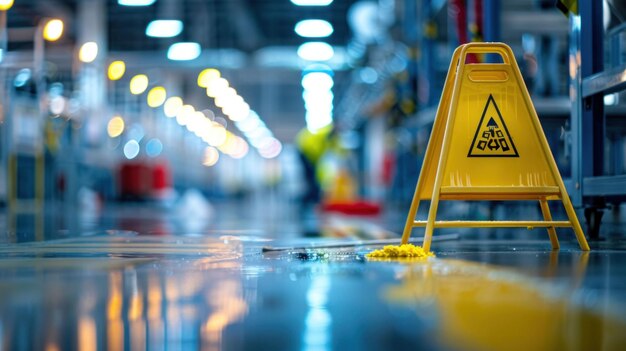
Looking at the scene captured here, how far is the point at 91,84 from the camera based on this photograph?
685 inches

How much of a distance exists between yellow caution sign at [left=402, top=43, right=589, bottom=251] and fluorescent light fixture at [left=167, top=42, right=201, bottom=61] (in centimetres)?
2137

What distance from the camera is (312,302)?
178cm

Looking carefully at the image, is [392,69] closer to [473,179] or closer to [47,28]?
[47,28]

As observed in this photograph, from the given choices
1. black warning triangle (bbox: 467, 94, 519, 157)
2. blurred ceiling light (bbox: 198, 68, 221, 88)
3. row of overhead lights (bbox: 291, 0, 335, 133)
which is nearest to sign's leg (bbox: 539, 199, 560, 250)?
black warning triangle (bbox: 467, 94, 519, 157)

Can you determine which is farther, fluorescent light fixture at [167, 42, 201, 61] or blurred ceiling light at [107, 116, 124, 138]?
fluorescent light fixture at [167, 42, 201, 61]

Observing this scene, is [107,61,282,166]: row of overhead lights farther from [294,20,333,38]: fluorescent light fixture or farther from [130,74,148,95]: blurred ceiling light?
[294,20,333,38]: fluorescent light fixture

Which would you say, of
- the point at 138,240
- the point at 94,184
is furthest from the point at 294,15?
the point at 138,240

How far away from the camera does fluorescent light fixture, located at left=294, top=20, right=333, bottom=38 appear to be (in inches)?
1008

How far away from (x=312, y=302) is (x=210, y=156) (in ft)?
133

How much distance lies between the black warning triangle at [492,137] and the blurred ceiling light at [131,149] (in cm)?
1799

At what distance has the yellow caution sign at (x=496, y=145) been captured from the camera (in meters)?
3.38

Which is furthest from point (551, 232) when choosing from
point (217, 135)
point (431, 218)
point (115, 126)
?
point (217, 135)

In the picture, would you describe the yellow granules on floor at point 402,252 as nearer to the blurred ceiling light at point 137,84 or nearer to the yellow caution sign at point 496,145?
the yellow caution sign at point 496,145

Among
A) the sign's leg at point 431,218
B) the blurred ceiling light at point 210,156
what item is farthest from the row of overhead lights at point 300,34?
the sign's leg at point 431,218
